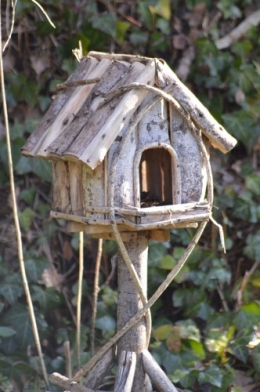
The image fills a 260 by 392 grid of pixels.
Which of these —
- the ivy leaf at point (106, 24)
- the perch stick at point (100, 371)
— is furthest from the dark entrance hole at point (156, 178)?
the ivy leaf at point (106, 24)

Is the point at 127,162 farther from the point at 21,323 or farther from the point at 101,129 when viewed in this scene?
the point at 21,323

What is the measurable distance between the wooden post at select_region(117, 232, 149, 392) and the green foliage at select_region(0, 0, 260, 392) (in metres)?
0.64

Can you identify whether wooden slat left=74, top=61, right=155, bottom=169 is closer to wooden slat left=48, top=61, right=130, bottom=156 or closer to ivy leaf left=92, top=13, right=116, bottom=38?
wooden slat left=48, top=61, right=130, bottom=156

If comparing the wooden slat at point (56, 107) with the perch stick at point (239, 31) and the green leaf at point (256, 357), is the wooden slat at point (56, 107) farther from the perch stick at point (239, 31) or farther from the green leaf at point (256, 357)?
the perch stick at point (239, 31)

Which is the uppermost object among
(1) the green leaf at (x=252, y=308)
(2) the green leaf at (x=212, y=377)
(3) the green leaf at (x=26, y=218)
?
(3) the green leaf at (x=26, y=218)

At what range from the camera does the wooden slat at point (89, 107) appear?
2.18 metres

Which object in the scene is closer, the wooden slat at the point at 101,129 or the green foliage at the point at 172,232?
the wooden slat at the point at 101,129

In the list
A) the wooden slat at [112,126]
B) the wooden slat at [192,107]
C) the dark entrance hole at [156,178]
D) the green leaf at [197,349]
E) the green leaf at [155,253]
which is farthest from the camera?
the green leaf at [155,253]

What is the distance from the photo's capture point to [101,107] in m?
2.17

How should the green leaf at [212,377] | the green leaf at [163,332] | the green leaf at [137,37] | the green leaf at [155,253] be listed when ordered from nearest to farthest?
the green leaf at [212,377], the green leaf at [163,332], the green leaf at [155,253], the green leaf at [137,37]

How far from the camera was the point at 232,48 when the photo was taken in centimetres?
367

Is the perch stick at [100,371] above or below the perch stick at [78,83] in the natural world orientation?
below

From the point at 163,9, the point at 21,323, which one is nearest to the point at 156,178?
the point at 21,323

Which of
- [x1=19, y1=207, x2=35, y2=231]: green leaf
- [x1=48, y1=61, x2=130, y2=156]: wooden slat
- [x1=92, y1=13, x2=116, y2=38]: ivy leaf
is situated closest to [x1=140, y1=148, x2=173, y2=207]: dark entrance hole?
[x1=48, y1=61, x2=130, y2=156]: wooden slat
